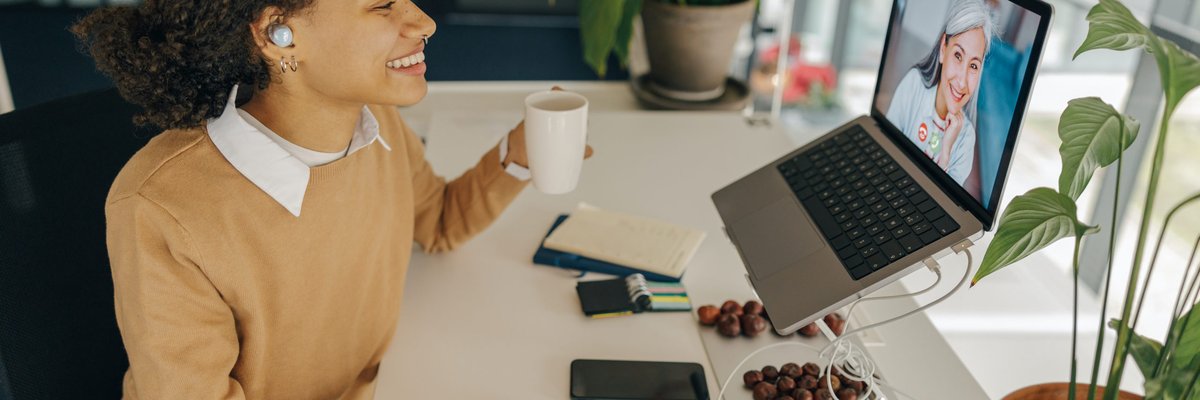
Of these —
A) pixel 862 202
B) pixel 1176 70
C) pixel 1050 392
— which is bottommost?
pixel 1050 392

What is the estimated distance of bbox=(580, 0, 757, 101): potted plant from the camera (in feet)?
6.07

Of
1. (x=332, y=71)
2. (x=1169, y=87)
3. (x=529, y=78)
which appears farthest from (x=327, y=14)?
(x=529, y=78)

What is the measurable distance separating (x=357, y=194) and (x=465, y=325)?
21cm

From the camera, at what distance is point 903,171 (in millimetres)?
997

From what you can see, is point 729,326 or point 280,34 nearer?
point 280,34

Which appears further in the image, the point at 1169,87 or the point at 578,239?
the point at 578,239

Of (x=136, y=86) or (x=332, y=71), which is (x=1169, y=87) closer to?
(x=332, y=71)

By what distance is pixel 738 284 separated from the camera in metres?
1.22

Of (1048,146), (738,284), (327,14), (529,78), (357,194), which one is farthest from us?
(1048,146)

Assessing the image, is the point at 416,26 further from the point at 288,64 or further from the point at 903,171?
the point at 903,171

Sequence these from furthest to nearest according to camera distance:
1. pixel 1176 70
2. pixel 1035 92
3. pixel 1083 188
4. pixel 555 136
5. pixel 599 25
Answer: pixel 599 25 → pixel 1035 92 → pixel 555 136 → pixel 1083 188 → pixel 1176 70

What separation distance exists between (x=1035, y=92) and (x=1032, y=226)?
115 centimetres

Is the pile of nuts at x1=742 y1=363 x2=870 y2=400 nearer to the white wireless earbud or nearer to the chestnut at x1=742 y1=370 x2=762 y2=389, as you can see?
the chestnut at x1=742 y1=370 x2=762 y2=389

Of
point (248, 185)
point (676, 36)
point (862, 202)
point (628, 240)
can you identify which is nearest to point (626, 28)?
point (676, 36)
